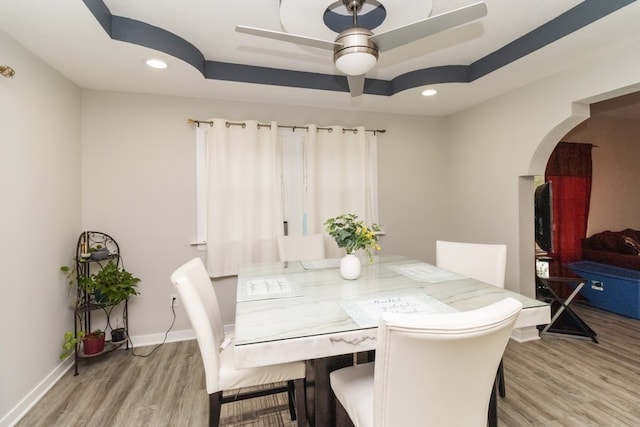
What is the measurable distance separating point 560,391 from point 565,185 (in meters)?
3.12

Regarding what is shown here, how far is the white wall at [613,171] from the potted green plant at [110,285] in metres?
5.78

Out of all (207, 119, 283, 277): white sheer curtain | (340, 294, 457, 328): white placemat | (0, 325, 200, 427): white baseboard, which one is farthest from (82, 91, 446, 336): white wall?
(340, 294, 457, 328): white placemat

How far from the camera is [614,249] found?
154 inches

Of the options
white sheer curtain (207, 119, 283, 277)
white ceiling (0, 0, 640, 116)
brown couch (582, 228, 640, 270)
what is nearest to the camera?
white ceiling (0, 0, 640, 116)

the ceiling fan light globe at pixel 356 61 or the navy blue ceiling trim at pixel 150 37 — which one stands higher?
the navy blue ceiling trim at pixel 150 37

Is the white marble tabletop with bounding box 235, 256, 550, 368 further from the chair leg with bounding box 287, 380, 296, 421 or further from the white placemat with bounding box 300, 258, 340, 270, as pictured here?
the chair leg with bounding box 287, 380, 296, 421

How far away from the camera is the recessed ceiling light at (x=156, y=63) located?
7.16ft

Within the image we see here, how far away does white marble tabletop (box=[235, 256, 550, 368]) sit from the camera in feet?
3.55

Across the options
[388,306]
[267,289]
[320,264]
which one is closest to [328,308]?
[388,306]

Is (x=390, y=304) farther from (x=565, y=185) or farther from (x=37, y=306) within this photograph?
(x=565, y=185)

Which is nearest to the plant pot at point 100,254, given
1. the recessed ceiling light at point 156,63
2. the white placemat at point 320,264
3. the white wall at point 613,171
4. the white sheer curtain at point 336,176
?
the recessed ceiling light at point 156,63

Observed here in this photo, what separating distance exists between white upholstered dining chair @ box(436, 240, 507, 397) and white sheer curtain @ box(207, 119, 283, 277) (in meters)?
1.63

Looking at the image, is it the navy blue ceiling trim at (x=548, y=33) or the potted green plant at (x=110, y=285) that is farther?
the potted green plant at (x=110, y=285)

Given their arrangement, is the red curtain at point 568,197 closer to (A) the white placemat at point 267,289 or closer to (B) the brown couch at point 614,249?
(B) the brown couch at point 614,249
